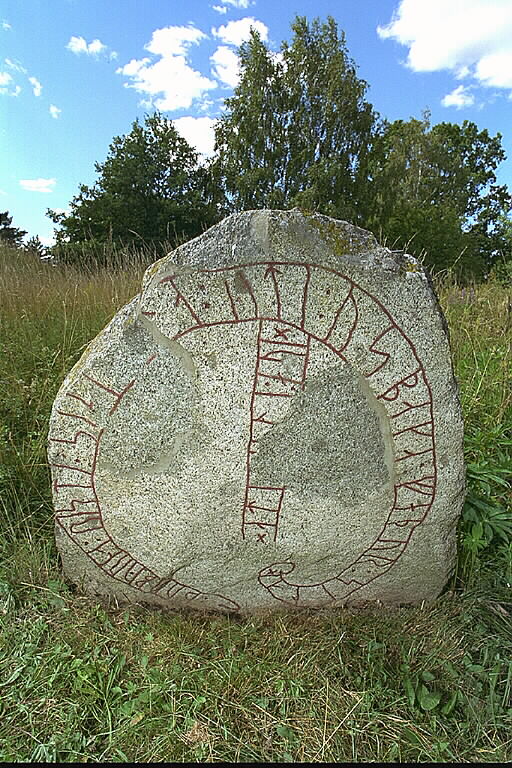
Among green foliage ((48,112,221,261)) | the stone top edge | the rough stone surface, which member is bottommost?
the rough stone surface

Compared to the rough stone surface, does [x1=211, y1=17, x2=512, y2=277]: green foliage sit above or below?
above

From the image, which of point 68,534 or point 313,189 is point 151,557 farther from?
point 313,189

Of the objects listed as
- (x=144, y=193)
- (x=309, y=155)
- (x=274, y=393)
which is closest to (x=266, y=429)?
(x=274, y=393)

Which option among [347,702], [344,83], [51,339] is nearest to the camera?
[347,702]

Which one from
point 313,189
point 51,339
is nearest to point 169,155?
point 313,189

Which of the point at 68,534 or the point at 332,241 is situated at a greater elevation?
the point at 332,241

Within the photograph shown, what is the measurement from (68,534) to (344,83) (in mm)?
16407

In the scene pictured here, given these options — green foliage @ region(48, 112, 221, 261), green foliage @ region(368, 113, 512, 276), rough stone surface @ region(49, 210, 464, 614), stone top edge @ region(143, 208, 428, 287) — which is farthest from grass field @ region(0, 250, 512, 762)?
green foliage @ region(368, 113, 512, 276)

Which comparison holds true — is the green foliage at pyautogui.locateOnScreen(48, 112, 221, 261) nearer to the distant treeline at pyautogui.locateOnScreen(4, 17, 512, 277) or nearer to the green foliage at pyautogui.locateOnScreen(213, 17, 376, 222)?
the distant treeline at pyautogui.locateOnScreen(4, 17, 512, 277)

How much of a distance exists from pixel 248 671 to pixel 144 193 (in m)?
11.5

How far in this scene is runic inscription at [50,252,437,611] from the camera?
5.82 feet

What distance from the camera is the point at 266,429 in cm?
185

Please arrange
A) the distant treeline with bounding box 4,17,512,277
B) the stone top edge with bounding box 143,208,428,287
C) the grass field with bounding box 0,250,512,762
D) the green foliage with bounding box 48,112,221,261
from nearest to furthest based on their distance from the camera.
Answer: the grass field with bounding box 0,250,512,762 → the stone top edge with bounding box 143,208,428,287 → the green foliage with bounding box 48,112,221,261 → the distant treeline with bounding box 4,17,512,277

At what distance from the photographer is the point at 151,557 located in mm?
1988
